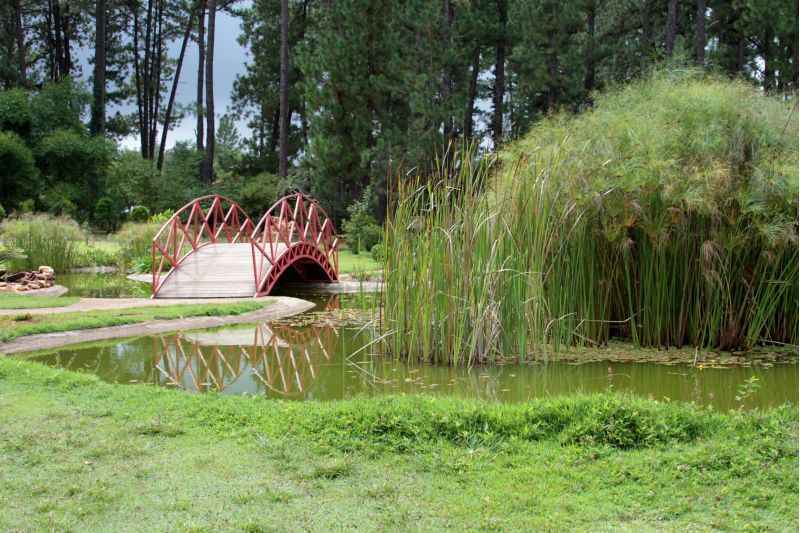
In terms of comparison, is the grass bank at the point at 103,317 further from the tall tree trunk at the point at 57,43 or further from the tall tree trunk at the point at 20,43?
the tall tree trunk at the point at 57,43

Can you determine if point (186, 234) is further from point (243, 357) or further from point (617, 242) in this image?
point (617, 242)

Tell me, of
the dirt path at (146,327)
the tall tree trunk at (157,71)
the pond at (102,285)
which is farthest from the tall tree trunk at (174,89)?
the dirt path at (146,327)

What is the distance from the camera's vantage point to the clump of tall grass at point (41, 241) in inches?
586

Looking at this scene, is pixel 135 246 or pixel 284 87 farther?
pixel 284 87

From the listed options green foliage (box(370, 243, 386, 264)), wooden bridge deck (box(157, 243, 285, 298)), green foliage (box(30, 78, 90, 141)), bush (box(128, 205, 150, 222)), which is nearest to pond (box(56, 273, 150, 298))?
wooden bridge deck (box(157, 243, 285, 298))

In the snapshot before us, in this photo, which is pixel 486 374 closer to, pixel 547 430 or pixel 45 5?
pixel 547 430

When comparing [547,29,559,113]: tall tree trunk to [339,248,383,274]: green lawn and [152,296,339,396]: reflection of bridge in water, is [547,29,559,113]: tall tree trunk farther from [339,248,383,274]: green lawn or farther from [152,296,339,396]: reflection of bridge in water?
[152,296,339,396]: reflection of bridge in water

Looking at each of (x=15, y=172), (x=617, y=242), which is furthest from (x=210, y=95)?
(x=617, y=242)

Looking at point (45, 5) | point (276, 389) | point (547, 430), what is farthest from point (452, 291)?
point (45, 5)

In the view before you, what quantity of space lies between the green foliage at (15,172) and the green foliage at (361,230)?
29.8ft

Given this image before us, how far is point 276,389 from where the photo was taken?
6000mm

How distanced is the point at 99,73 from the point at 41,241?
12.3m

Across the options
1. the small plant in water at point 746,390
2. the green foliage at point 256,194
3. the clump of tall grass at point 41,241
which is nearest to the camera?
the small plant in water at point 746,390

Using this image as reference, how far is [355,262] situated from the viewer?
18141 millimetres
